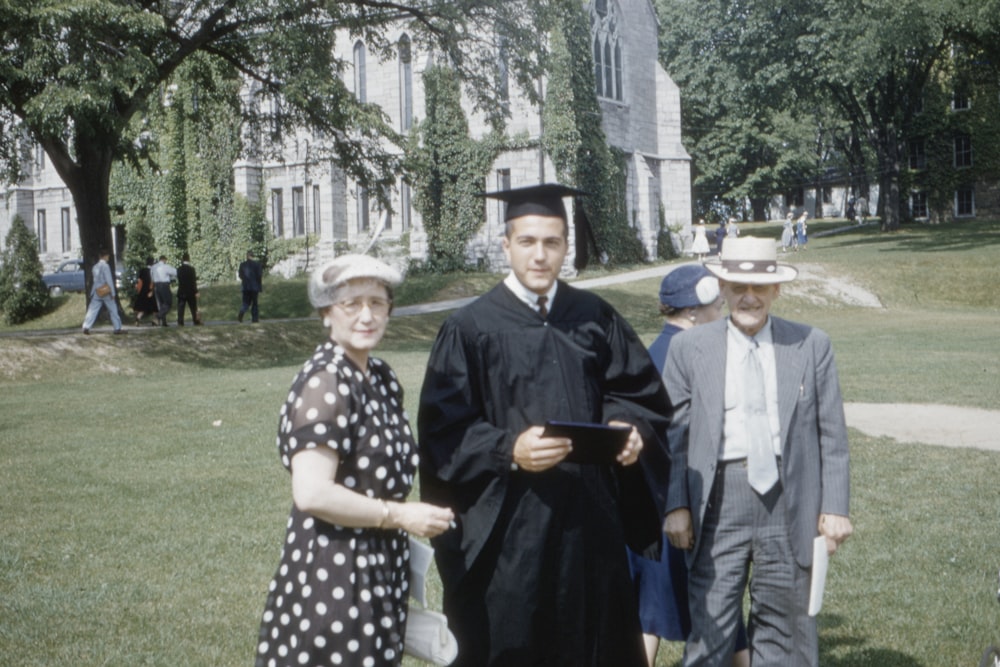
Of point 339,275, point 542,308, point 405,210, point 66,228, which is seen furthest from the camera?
point 66,228

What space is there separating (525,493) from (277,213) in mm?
43874

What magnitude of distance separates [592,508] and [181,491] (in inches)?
264

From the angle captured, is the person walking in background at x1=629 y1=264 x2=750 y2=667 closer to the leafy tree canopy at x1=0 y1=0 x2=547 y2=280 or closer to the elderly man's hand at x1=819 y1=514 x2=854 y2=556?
the elderly man's hand at x1=819 y1=514 x2=854 y2=556

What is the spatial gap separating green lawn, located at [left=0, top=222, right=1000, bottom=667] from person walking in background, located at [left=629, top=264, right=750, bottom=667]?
987 millimetres

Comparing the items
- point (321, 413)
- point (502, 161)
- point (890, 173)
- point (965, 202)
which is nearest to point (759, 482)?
point (321, 413)

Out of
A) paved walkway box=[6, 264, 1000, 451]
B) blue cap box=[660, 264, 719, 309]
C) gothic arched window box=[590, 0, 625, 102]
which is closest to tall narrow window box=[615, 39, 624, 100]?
gothic arched window box=[590, 0, 625, 102]

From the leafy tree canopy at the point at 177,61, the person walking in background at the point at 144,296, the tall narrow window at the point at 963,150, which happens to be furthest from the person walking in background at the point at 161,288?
the tall narrow window at the point at 963,150

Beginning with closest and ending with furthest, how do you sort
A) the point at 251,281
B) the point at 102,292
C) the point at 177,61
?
the point at 177,61 → the point at 102,292 → the point at 251,281

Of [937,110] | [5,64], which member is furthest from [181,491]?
[937,110]

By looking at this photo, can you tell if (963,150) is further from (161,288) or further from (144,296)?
(144,296)

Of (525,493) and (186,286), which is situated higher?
(186,286)

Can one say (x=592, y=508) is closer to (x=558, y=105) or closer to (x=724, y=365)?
(x=724, y=365)

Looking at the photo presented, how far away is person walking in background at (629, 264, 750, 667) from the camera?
4.89 metres

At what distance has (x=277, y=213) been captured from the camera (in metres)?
46.2
